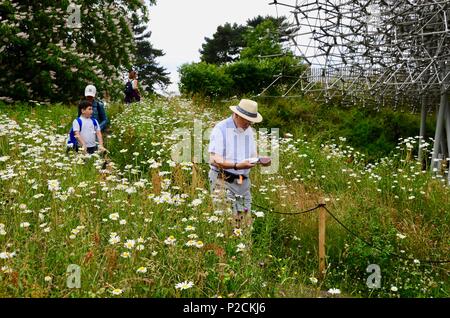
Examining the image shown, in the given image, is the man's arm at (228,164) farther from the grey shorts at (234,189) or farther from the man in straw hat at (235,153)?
the grey shorts at (234,189)

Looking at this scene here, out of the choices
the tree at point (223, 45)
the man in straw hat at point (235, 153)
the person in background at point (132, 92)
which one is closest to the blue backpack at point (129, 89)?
the person in background at point (132, 92)

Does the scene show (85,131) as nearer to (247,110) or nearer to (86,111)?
(86,111)

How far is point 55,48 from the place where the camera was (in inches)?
473

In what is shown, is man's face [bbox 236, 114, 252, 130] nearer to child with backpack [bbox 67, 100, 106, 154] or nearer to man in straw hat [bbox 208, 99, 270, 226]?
man in straw hat [bbox 208, 99, 270, 226]

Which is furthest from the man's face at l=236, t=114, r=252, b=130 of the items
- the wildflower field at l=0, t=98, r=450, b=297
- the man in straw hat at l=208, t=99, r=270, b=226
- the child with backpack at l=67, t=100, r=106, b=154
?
the child with backpack at l=67, t=100, r=106, b=154

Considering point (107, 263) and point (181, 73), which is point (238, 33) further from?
point (107, 263)

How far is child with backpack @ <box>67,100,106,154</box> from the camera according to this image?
249 inches

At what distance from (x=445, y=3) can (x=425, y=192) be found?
4632 millimetres

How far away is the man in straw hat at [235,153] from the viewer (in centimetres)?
466

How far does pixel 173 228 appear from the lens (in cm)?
380

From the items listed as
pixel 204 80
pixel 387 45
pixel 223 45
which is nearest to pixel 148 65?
pixel 223 45

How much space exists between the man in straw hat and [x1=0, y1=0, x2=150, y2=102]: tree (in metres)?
8.39

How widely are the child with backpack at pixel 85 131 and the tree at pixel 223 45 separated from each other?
4073 centimetres
